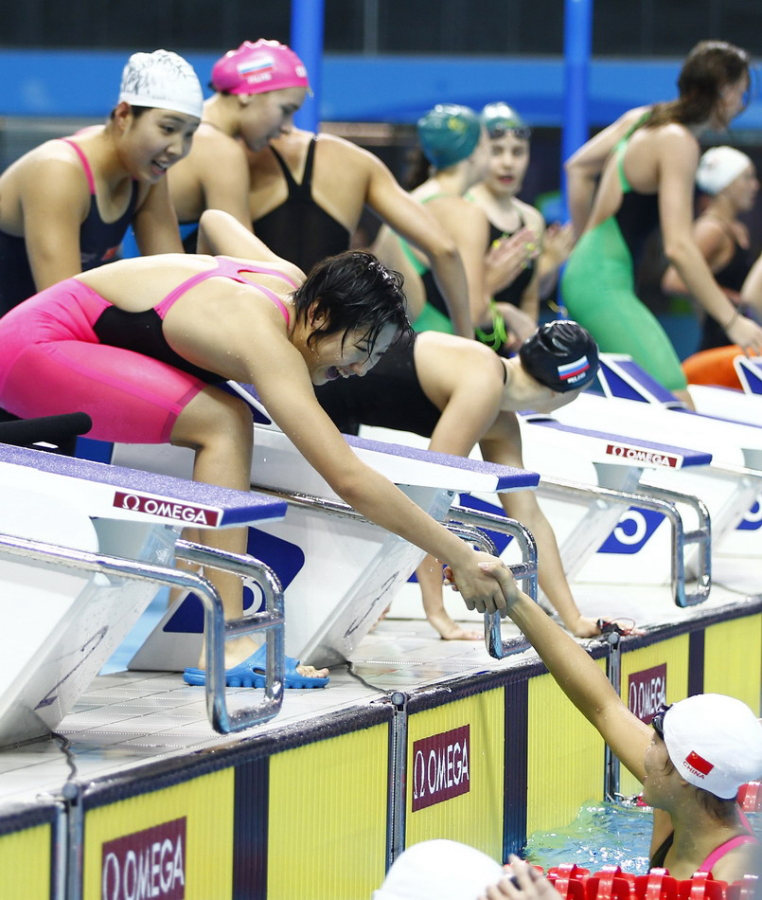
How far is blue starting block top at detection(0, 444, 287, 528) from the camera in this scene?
2.72 m

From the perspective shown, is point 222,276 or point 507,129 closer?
point 222,276

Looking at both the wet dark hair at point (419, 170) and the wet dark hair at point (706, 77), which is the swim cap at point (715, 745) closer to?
the wet dark hair at point (706, 77)

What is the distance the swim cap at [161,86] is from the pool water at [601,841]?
6.57 ft

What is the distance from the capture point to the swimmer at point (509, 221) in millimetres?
6184

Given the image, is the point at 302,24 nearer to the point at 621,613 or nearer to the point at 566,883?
the point at 621,613

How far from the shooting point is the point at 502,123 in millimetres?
6914

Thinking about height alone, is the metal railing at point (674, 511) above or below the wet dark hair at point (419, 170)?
below

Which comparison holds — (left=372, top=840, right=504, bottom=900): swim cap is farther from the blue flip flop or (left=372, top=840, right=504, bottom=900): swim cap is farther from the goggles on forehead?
the goggles on forehead

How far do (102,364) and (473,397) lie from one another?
1.11m

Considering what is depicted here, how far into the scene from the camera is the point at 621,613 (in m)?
5.05

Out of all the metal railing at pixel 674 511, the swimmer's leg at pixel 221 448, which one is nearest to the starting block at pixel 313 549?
the swimmer's leg at pixel 221 448

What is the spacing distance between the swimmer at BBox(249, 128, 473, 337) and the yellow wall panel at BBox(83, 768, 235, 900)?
245 cm

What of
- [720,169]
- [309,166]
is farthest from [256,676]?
[720,169]

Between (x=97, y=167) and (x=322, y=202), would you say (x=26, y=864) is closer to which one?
(x=97, y=167)
